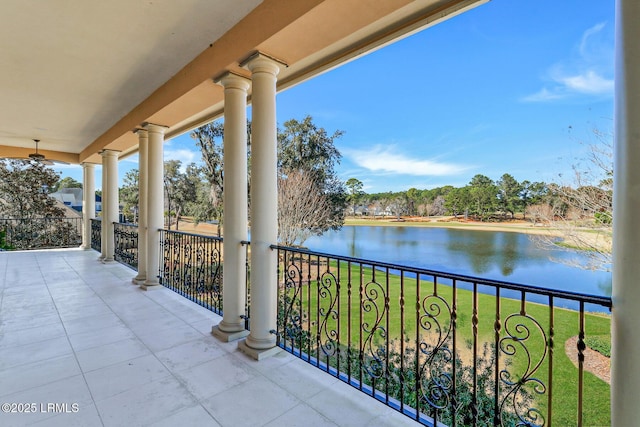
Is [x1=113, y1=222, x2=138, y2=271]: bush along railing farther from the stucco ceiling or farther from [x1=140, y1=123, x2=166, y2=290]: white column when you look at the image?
the stucco ceiling

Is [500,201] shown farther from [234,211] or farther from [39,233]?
[39,233]

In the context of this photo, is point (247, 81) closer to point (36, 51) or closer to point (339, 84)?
point (36, 51)

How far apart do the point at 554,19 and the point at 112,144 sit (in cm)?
1048

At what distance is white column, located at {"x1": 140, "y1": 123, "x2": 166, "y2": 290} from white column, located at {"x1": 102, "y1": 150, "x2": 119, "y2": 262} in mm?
2821

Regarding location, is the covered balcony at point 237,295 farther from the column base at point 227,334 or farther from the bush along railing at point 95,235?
the bush along railing at point 95,235

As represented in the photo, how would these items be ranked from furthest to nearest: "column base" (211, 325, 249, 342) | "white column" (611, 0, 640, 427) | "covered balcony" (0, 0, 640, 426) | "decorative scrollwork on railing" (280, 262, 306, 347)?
"column base" (211, 325, 249, 342)
"decorative scrollwork on railing" (280, 262, 306, 347)
"covered balcony" (0, 0, 640, 426)
"white column" (611, 0, 640, 427)

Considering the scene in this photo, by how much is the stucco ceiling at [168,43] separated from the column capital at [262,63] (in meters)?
0.06

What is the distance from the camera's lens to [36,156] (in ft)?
21.4

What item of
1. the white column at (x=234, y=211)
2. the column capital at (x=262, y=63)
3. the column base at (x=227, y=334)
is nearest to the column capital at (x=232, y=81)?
the white column at (x=234, y=211)

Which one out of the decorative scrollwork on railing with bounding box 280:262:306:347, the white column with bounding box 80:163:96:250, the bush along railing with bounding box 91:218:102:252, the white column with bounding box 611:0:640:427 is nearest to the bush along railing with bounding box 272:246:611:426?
the decorative scrollwork on railing with bounding box 280:262:306:347

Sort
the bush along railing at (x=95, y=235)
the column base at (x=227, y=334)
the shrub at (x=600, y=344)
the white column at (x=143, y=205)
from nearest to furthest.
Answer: the column base at (x=227, y=334), the white column at (x=143, y=205), the shrub at (x=600, y=344), the bush along railing at (x=95, y=235)

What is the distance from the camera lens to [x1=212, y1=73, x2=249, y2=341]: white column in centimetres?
283

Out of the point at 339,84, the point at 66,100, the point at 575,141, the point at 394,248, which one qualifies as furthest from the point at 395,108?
the point at 66,100

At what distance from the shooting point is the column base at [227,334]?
2736mm
